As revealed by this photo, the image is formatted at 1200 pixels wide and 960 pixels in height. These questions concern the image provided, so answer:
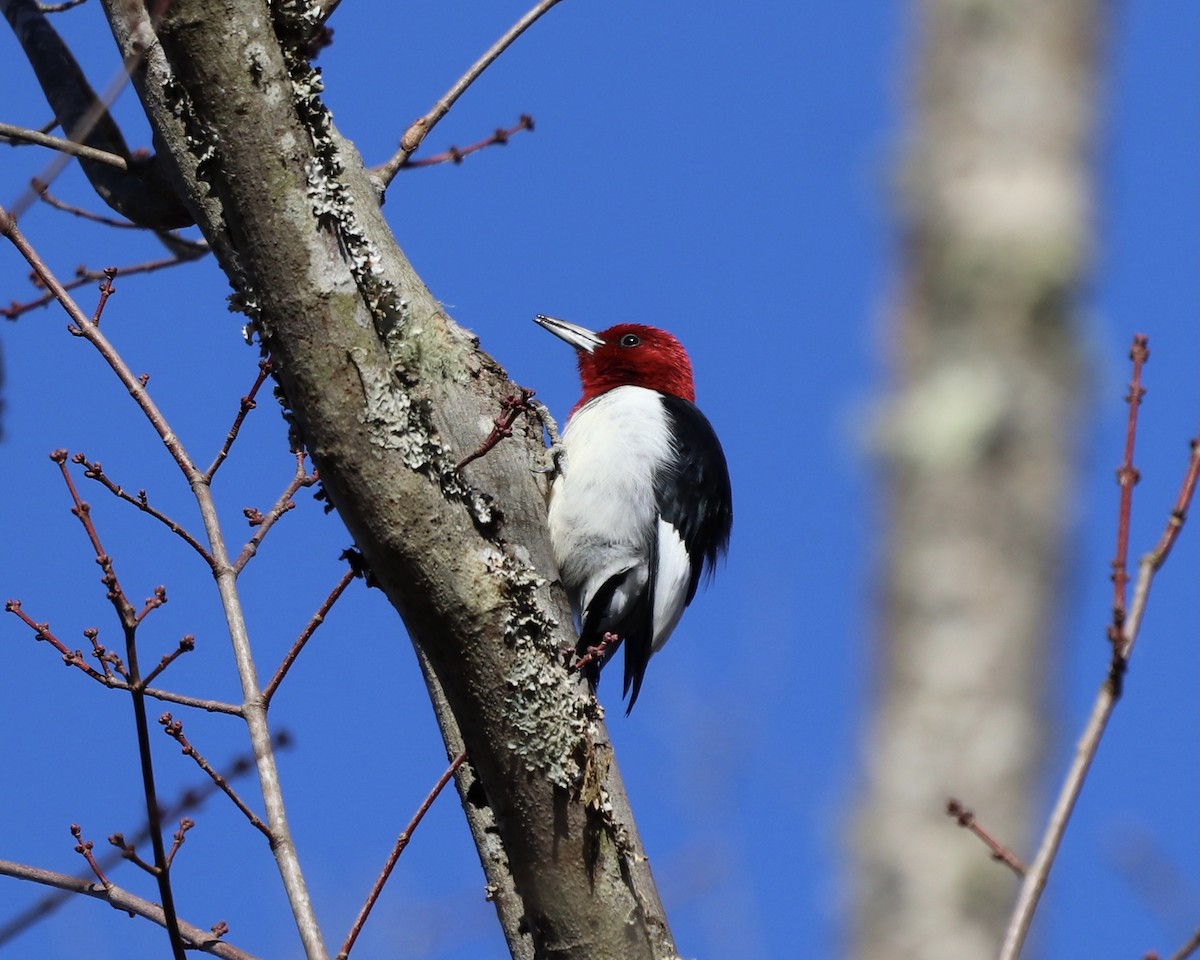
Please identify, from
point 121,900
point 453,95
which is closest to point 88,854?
point 121,900

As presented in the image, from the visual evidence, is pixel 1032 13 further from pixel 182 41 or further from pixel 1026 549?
pixel 182 41

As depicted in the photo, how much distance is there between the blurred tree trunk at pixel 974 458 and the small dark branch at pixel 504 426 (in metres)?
1.38

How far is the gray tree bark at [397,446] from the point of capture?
101 inches

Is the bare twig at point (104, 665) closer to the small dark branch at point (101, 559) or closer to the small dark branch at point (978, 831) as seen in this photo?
the small dark branch at point (101, 559)

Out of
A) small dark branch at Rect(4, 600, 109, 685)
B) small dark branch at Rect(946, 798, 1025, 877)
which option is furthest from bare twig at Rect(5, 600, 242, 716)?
small dark branch at Rect(946, 798, 1025, 877)

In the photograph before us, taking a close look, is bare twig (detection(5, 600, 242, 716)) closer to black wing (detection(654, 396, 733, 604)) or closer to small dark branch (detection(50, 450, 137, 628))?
small dark branch (detection(50, 450, 137, 628))

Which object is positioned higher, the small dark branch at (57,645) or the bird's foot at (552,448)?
the bird's foot at (552,448)

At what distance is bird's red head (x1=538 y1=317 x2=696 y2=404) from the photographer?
5586 millimetres

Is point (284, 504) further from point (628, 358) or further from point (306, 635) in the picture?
point (628, 358)

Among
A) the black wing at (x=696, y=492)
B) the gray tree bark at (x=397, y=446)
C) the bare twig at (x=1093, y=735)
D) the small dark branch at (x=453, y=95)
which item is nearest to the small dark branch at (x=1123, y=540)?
the bare twig at (x=1093, y=735)

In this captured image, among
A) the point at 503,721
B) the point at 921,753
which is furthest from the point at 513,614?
the point at 921,753

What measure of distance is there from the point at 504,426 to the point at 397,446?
0.25 m

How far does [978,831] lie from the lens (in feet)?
4.83

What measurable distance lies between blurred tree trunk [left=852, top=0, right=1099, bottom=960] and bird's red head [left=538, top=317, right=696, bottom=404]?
13.3 feet
